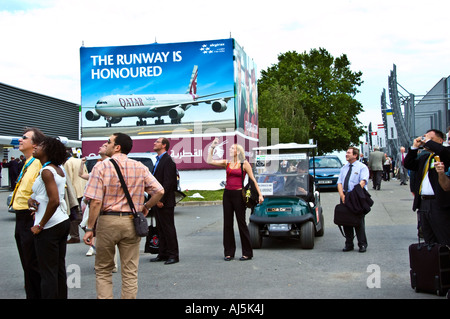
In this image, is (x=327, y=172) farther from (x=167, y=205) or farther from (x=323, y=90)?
(x=323, y=90)

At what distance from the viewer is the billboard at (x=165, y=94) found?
24641 mm

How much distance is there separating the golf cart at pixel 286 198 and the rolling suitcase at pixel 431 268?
3.26m

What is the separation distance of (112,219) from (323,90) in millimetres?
53424

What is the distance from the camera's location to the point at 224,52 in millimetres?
24531

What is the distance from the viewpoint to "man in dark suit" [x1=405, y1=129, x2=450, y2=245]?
19.6 feet

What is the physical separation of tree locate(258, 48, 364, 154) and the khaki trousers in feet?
162

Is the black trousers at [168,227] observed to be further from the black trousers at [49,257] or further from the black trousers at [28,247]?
the black trousers at [49,257]

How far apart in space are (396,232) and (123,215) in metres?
7.72

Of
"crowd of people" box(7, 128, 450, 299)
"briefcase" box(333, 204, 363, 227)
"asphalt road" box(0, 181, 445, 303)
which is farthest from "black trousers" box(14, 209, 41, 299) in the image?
"briefcase" box(333, 204, 363, 227)

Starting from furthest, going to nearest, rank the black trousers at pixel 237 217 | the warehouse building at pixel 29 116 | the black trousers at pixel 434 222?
the warehouse building at pixel 29 116 < the black trousers at pixel 237 217 < the black trousers at pixel 434 222

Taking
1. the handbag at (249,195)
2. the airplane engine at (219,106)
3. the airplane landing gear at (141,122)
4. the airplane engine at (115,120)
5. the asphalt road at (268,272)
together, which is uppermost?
the airplane engine at (219,106)

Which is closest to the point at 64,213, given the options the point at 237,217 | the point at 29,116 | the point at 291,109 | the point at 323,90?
the point at 237,217

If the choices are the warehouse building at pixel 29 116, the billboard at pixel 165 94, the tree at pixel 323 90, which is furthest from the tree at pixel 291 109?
the billboard at pixel 165 94
